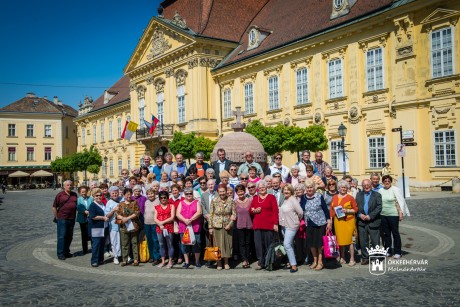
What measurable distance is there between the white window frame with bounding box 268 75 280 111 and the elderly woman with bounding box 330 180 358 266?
23.2 m

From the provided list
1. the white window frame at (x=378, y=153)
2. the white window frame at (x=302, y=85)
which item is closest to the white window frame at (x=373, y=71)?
the white window frame at (x=378, y=153)

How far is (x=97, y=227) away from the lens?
9.29 metres

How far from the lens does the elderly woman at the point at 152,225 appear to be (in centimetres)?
905

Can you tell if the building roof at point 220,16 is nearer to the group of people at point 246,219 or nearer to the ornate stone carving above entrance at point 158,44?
the ornate stone carving above entrance at point 158,44

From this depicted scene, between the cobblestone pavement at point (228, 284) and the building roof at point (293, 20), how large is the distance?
18.6 metres

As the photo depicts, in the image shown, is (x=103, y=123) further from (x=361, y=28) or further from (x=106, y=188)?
(x=106, y=188)

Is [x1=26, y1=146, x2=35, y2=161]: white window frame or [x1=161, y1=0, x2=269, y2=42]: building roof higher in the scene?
[x1=161, y1=0, x2=269, y2=42]: building roof

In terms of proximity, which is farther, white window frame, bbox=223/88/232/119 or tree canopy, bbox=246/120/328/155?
white window frame, bbox=223/88/232/119

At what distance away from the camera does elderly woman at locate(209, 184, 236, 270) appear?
27.4 ft

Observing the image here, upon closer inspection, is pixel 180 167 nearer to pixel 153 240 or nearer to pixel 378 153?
pixel 153 240

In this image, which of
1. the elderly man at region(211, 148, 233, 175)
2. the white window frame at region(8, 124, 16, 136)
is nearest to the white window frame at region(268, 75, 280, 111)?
the elderly man at region(211, 148, 233, 175)

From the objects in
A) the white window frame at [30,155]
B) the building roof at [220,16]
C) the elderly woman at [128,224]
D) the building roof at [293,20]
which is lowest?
the elderly woman at [128,224]

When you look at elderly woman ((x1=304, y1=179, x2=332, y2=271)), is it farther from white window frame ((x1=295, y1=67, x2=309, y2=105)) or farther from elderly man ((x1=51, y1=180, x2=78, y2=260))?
white window frame ((x1=295, y1=67, x2=309, y2=105))

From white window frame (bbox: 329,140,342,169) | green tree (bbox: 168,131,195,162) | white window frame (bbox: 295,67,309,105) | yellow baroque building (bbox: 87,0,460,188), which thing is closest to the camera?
yellow baroque building (bbox: 87,0,460,188)
